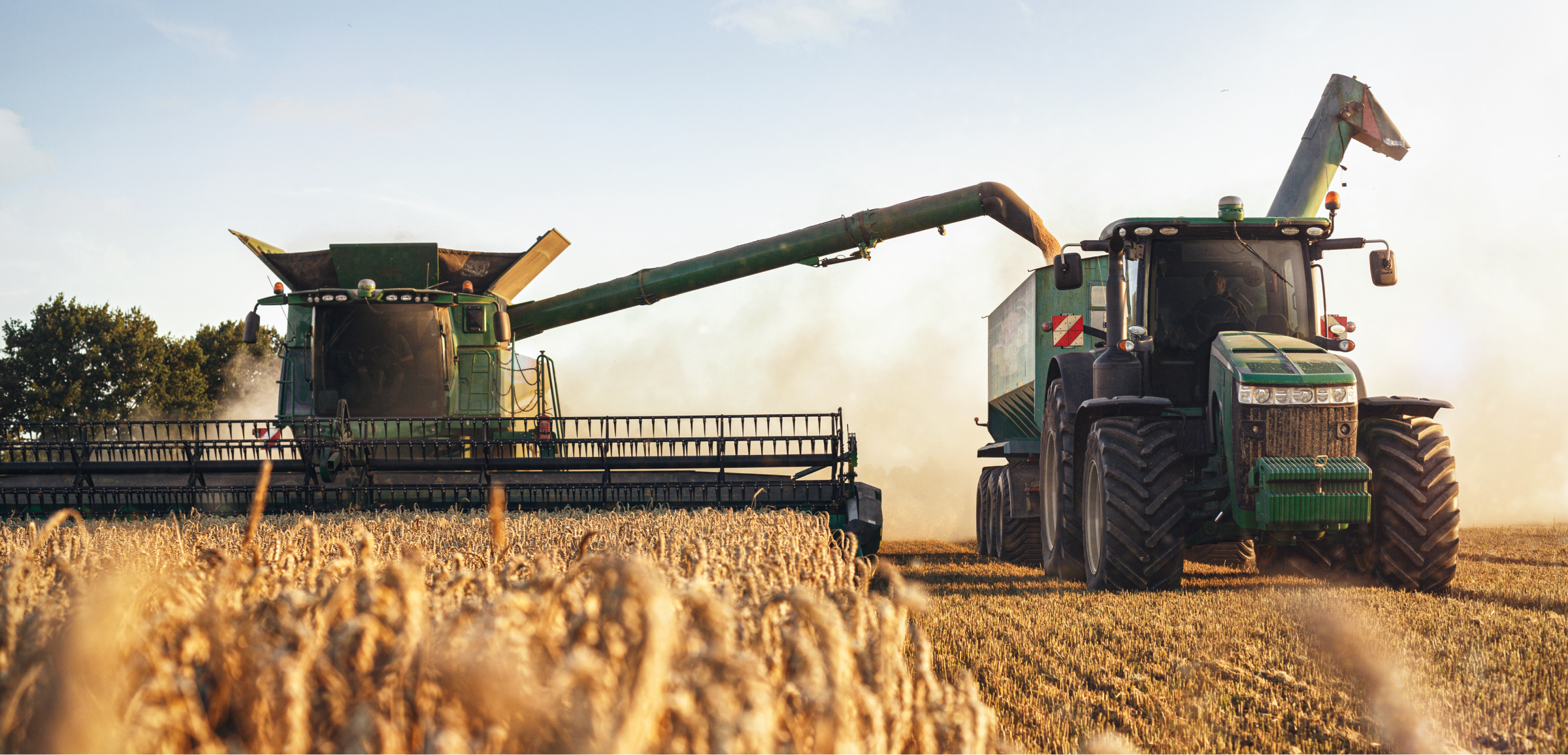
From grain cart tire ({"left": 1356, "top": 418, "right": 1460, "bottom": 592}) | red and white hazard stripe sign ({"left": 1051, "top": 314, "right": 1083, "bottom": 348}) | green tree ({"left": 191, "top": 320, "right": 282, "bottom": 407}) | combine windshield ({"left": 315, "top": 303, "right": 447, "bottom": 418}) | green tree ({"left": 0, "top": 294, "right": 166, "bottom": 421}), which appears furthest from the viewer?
green tree ({"left": 191, "top": 320, "right": 282, "bottom": 407})

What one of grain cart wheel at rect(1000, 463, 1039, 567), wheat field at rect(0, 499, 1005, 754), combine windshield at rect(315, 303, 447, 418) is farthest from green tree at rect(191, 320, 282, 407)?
wheat field at rect(0, 499, 1005, 754)

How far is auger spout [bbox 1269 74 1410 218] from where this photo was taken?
40.6ft

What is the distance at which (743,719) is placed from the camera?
1.39 m

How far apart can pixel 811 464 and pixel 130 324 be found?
114 feet

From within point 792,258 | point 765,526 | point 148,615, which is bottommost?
point 765,526

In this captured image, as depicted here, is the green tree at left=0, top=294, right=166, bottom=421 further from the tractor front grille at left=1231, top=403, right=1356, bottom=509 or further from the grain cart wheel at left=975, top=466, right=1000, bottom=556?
the tractor front grille at left=1231, top=403, right=1356, bottom=509

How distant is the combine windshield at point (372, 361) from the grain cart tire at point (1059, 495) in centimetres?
622

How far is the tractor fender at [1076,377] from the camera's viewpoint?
319 inches

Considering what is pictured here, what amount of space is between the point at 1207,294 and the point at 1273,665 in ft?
12.3

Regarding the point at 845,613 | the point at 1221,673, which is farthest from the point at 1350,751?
the point at 845,613

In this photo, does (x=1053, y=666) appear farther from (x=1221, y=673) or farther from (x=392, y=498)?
(x=392, y=498)

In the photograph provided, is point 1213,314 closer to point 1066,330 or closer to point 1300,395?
point 1300,395

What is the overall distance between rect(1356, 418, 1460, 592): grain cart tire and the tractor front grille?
1.06 ft

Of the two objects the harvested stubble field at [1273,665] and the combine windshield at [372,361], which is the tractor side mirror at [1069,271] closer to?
the harvested stubble field at [1273,665]
